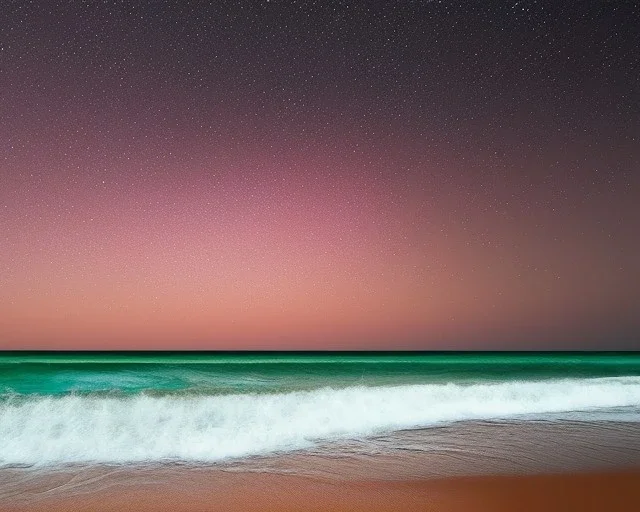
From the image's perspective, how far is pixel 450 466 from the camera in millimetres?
3553

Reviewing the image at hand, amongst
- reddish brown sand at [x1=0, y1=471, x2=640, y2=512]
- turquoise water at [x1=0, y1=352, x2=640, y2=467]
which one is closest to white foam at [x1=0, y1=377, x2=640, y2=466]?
turquoise water at [x1=0, y1=352, x2=640, y2=467]

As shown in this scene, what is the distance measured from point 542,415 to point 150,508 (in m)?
4.80

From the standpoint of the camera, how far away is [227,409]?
21.3 feet

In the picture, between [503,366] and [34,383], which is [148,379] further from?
[503,366]

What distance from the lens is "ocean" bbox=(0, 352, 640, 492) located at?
3684mm

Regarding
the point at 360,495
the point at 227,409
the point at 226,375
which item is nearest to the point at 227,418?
the point at 227,409

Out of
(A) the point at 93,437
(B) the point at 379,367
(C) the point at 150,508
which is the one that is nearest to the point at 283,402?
(A) the point at 93,437

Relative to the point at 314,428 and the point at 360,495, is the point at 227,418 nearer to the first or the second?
the point at 314,428

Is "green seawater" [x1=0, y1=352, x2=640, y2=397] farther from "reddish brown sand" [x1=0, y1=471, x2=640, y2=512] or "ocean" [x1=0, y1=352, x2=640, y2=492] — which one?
"reddish brown sand" [x1=0, y1=471, x2=640, y2=512]

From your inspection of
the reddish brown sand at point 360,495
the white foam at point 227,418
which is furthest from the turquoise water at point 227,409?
the reddish brown sand at point 360,495

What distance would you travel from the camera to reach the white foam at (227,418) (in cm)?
411

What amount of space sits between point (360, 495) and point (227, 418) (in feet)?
10.0

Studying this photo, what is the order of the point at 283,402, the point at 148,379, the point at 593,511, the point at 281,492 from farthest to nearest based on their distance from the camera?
the point at 148,379 → the point at 283,402 → the point at 281,492 → the point at 593,511

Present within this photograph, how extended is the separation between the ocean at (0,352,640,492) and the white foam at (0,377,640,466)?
0.02m
